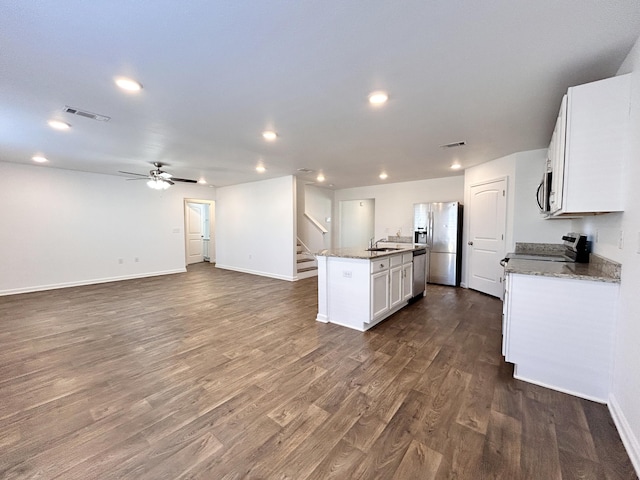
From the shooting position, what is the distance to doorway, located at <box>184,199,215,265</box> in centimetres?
920

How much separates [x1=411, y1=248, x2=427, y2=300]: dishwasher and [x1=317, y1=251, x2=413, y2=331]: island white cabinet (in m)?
0.61

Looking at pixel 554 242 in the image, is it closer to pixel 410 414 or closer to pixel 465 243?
pixel 465 243

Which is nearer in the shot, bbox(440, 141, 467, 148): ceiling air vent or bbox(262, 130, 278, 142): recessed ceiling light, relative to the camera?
bbox(262, 130, 278, 142): recessed ceiling light

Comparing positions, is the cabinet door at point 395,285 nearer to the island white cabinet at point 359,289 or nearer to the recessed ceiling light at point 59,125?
the island white cabinet at point 359,289

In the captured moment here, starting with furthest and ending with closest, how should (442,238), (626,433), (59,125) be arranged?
(442,238)
(59,125)
(626,433)

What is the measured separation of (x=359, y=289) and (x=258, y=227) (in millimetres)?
4349

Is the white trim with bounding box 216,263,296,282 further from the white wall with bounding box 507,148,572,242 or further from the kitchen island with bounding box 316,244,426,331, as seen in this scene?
the white wall with bounding box 507,148,572,242

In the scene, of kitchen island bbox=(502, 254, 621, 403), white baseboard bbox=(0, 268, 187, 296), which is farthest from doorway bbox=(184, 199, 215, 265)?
kitchen island bbox=(502, 254, 621, 403)

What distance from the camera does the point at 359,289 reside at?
3.33 metres

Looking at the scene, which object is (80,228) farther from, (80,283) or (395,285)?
(395,285)

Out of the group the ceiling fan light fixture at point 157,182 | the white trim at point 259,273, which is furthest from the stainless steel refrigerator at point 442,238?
the ceiling fan light fixture at point 157,182

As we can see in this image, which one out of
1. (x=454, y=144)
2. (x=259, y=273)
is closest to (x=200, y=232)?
(x=259, y=273)

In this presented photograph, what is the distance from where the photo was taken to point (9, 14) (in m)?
1.45

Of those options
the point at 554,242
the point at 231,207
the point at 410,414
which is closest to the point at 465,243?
the point at 554,242
